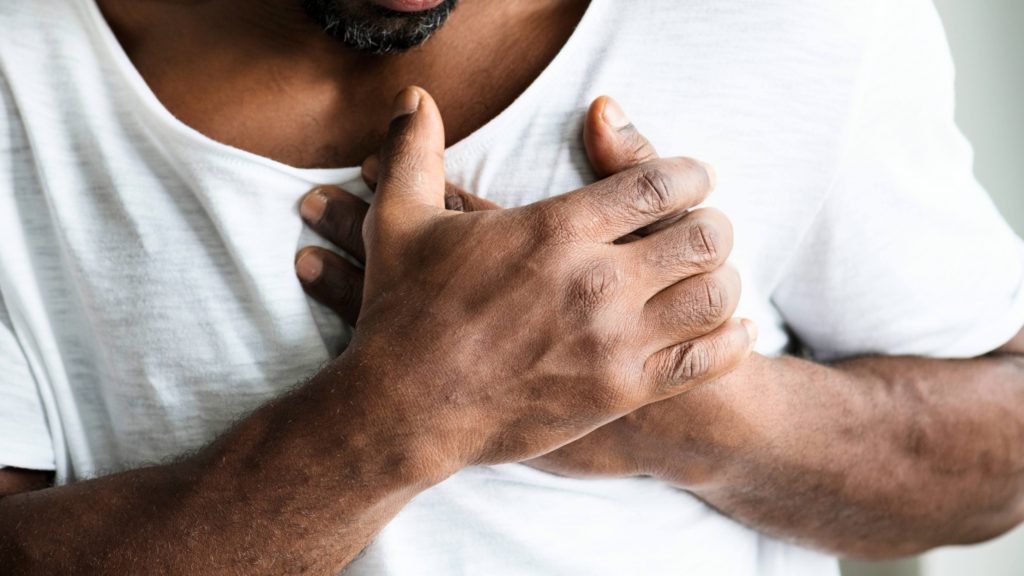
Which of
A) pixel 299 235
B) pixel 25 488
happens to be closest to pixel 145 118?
pixel 299 235

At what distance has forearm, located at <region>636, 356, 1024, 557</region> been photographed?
1.01 metres

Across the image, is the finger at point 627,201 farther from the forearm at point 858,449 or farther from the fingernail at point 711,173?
the forearm at point 858,449

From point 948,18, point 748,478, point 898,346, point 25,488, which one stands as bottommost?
point 25,488

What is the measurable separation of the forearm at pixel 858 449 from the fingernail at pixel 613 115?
0.27 meters

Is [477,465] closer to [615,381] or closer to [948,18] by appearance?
[615,381]

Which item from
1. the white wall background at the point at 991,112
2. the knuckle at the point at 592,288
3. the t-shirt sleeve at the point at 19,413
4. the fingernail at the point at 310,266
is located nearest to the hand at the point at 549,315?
the knuckle at the point at 592,288

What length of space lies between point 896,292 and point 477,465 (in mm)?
476

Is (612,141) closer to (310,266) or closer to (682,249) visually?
(682,249)

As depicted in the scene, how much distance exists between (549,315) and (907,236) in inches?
16.6

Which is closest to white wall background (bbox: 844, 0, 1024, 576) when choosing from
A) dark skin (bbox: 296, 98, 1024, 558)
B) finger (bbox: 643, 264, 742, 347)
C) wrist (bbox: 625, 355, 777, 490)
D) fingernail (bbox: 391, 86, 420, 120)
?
dark skin (bbox: 296, 98, 1024, 558)

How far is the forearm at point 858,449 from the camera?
3.33 ft

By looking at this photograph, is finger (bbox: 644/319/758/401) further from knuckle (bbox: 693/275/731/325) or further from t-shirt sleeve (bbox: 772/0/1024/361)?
t-shirt sleeve (bbox: 772/0/1024/361)

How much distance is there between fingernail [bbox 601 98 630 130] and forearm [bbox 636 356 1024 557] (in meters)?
0.27

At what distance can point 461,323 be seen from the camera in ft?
2.89
